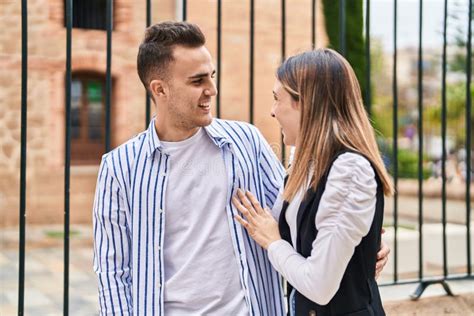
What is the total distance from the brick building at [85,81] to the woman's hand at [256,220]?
29.1 ft

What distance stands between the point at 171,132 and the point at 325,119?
504mm

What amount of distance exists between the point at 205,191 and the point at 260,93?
10.7 meters

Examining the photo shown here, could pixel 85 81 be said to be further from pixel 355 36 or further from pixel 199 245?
pixel 199 245

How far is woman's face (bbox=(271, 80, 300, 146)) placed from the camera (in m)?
1.78

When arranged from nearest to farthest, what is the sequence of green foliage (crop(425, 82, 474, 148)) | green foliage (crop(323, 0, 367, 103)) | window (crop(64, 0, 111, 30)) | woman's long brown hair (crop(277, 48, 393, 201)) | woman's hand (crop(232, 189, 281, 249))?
woman's long brown hair (crop(277, 48, 393, 201)) → woman's hand (crop(232, 189, 281, 249)) → green foliage (crop(323, 0, 367, 103)) → window (crop(64, 0, 111, 30)) → green foliage (crop(425, 82, 474, 148))

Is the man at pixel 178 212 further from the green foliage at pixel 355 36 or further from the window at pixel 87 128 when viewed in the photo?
the window at pixel 87 128

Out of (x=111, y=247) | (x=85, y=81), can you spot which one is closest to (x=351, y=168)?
(x=111, y=247)

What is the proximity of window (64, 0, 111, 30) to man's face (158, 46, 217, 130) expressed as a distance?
1059 cm

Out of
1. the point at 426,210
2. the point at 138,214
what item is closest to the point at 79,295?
the point at 138,214

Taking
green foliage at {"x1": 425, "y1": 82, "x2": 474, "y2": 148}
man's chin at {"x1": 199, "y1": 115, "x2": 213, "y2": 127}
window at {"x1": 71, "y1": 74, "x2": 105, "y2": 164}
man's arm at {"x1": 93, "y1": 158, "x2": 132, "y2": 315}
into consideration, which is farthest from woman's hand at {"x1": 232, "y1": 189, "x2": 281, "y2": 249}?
green foliage at {"x1": 425, "y1": 82, "x2": 474, "y2": 148}

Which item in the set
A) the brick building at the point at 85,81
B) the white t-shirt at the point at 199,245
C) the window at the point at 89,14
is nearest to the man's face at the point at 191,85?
the white t-shirt at the point at 199,245

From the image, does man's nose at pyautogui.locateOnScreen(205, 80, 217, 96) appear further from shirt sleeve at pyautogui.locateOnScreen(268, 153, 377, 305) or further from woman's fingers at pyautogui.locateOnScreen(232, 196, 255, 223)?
shirt sleeve at pyautogui.locateOnScreen(268, 153, 377, 305)

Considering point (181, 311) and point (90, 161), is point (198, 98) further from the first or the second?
point (90, 161)

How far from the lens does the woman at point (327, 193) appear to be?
1.61 metres
